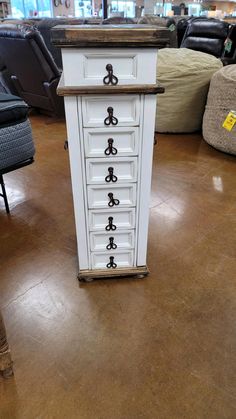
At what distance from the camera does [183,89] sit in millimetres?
2842

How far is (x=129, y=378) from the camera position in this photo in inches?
40.3

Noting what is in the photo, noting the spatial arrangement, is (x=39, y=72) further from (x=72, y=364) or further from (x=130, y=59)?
(x=72, y=364)

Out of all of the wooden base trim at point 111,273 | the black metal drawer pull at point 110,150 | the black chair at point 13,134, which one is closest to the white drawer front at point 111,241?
the wooden base trim at point 111,273

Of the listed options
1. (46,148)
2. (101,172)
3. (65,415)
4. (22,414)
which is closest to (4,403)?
(22,414)

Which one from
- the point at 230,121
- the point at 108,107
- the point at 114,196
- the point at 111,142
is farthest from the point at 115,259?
the point at 230,121

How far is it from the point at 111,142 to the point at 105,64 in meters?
0.25

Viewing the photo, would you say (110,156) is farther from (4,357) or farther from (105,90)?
(4,357)

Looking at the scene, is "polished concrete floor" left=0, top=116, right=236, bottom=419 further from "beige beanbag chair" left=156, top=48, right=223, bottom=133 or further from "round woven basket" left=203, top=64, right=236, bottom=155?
"beige beanbag chair" left=156, top=48, right=223, bottom=133

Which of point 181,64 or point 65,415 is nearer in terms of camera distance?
point 65,415

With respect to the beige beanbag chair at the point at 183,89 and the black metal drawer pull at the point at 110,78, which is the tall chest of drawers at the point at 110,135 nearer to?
the black metal drawer pull at the point at 110,78

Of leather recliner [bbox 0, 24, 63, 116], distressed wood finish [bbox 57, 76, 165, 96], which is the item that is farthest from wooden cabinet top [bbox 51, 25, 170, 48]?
leather recliner [bbox 0, 24, 63, 116]

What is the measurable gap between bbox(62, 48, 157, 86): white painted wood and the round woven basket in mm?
1690

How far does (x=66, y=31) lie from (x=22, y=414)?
3.69 ft

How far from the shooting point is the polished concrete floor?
97 cm
